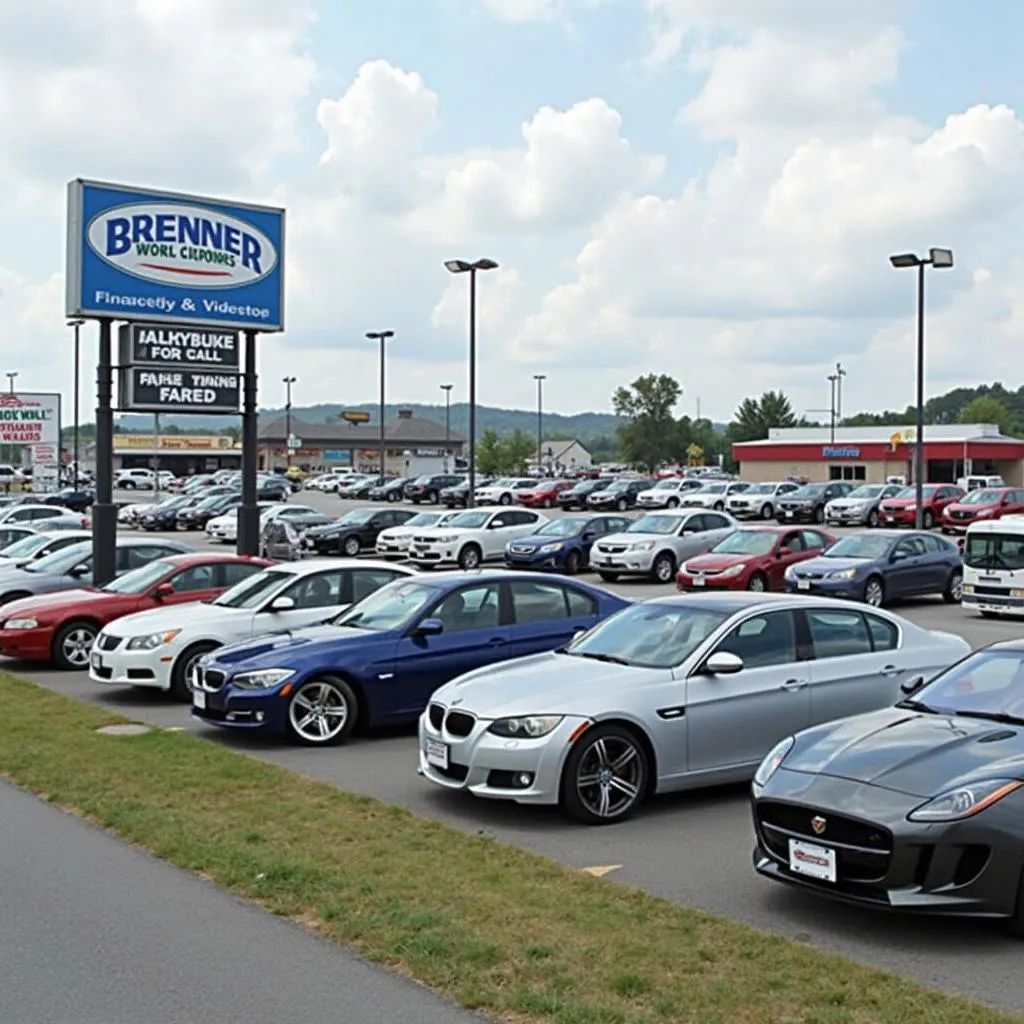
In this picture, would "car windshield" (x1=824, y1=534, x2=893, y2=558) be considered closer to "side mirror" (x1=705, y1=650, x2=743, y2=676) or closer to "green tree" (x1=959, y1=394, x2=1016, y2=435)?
"side mirror" (x1=705, y1=650, x2=743, y2=676)

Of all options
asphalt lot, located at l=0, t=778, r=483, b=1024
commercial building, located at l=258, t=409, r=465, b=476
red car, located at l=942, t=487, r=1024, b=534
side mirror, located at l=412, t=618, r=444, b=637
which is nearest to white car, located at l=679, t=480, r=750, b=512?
red car, located at l=942, t=487, r=1024, b=534

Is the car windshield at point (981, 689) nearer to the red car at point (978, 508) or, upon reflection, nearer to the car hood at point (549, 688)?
the car hood at point (549, 688)

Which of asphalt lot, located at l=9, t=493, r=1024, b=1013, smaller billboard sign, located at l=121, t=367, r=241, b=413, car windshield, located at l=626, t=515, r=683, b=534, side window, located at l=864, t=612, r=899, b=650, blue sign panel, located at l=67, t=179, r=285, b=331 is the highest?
blue sign panel, located at l=67, t=179, r=285, b=331

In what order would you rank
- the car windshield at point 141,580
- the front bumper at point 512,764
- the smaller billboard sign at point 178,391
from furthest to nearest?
the smaller billboard sign at point 178,391, the car windshield at point 141,580, the front bumper at point 512,764

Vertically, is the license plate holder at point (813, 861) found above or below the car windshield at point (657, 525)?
below

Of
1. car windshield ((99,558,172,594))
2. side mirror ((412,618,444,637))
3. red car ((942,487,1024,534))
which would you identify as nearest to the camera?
side mirror ((412,618,444,637))

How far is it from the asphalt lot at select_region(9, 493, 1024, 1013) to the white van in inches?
578

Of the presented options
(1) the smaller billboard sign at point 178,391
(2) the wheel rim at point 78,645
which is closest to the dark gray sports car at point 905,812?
(2) the wheel rim at point 78,645

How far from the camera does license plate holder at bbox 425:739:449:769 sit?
30.8 ft

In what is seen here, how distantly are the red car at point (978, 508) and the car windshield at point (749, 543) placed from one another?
2041cm

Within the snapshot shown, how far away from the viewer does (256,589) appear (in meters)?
15.8

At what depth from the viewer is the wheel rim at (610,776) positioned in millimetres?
9070

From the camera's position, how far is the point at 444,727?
9.47 m

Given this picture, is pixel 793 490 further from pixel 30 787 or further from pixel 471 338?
pixel 30 787
